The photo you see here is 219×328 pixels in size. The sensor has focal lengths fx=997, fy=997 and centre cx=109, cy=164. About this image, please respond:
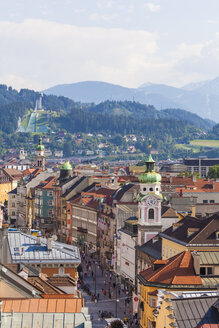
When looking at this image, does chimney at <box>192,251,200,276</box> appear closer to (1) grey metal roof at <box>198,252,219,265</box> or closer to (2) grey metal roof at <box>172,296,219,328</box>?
(1) grey metal roof at <box>198,252,219,265</box>

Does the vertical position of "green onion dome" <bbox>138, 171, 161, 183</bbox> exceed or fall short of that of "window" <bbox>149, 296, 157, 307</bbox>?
it exceeds it

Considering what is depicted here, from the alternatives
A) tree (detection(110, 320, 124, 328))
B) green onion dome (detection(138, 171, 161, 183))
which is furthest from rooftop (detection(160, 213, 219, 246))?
green onion dome (detection(138, 171, 161, 183))

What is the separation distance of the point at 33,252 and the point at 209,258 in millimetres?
14024

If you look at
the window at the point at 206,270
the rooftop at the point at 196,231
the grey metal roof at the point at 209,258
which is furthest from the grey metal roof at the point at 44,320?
the rooftop at the point at 196,231

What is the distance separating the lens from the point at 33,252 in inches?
2906

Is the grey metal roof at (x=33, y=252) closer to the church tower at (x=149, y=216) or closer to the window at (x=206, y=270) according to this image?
the window at (x=206, y=270)

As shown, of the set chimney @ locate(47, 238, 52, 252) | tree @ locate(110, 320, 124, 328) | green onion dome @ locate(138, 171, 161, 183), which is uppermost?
green onion dome @ locate(138, 171, 161, 183)

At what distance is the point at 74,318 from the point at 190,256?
95.0 feet

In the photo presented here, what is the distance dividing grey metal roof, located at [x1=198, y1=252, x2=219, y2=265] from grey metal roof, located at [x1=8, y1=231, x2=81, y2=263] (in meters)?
10.9

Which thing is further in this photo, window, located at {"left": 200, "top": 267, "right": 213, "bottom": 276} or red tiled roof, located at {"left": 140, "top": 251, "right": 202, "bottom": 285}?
window, located at {"left": 200, "top": 267, "right": 213, "bottom": 276}

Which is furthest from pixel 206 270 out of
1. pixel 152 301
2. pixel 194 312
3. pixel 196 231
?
pixel 194 312

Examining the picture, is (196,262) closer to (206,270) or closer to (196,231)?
(206,270)

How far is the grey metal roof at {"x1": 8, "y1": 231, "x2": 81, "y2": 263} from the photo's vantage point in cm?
7250

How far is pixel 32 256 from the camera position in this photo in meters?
73.2
